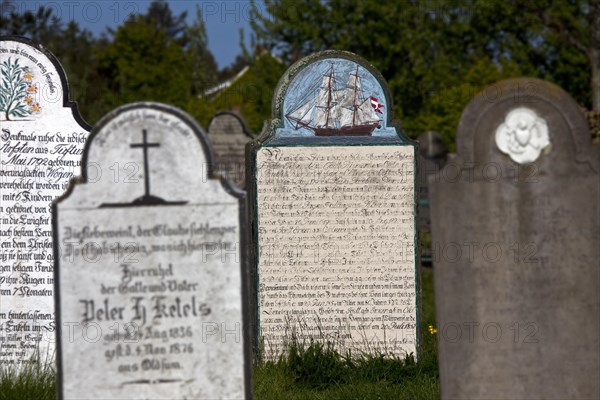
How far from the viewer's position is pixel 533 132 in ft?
17.0

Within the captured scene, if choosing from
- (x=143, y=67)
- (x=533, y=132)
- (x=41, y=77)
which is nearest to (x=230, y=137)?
(x=41, y=77)

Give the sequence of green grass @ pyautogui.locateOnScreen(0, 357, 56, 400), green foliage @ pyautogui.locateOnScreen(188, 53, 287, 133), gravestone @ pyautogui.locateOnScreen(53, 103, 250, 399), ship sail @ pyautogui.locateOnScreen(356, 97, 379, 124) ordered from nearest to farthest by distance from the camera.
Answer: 1. gravestone @ pyautogui.locateOnScreen(53, 103, 250, 399)
2. green grass @ pyautogui.locateOnScreen(0, 357, 56, 400)
3. ship sail @ pyautogui.locateOnScreen(356, 97, 379, 124)
4. green foliage @ pyautogui.locateOnScreen(188, 53, 287, 133)

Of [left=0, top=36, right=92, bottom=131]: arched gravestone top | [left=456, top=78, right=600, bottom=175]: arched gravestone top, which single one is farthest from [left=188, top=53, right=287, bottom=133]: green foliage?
[left=456, top=78, right=600, bottom=175]: arched gravestone top

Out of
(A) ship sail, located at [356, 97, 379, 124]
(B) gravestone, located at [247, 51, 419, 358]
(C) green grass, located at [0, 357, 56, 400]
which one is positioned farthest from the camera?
(A) ship sail, located at [356, 97, 379, 124]

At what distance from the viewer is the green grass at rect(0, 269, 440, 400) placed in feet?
21.1

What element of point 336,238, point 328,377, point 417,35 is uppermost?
point 417,35

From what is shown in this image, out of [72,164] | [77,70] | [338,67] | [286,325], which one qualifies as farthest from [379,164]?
[77,70]

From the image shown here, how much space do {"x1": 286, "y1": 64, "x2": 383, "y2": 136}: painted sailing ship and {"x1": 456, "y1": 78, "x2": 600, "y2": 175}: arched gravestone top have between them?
2456mm

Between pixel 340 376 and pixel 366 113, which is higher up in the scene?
pixel 366 113

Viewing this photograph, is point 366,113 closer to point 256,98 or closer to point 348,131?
point 348,131

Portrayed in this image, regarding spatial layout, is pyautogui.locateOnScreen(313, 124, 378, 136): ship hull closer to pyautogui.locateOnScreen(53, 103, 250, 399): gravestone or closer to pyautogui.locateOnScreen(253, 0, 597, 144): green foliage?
pyautogui.locateOnScreen(53, 103, 250, 399): gravestone

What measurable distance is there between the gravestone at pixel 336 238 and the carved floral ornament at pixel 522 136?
239 cm

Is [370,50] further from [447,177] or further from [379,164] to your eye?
[447,177]

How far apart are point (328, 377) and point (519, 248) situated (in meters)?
2.29
